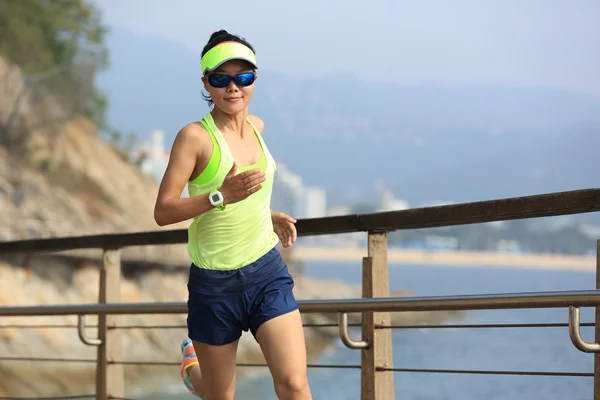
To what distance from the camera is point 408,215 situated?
283cm

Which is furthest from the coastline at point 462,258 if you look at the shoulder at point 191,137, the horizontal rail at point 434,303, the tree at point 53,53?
the shoulder at point 191,137

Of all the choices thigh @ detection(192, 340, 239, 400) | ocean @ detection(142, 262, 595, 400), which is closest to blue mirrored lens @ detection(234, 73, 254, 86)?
thigh @ detection(192, 340, 239, 400)

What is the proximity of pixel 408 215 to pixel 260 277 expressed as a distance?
20.4 inches

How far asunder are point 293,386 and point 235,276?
12.1 inches

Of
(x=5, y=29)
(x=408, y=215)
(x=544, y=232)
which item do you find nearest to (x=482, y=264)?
(x=544, y=232)

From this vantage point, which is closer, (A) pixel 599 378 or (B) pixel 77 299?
(A) pixel 599 378

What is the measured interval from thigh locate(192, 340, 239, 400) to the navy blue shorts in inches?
1.0

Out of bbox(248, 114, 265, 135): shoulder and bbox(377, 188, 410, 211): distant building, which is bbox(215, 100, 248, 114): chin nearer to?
bbox(248, 114, 265, 135): shoulder

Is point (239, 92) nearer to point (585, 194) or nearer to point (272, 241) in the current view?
point (272, 241)

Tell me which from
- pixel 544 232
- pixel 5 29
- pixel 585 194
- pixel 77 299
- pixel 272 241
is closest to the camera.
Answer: pixel 585 194

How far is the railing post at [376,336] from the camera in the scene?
2.98 meters

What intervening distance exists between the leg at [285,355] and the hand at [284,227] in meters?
0.27

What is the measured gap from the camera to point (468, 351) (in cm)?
8181

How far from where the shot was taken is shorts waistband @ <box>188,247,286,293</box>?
2.54m
